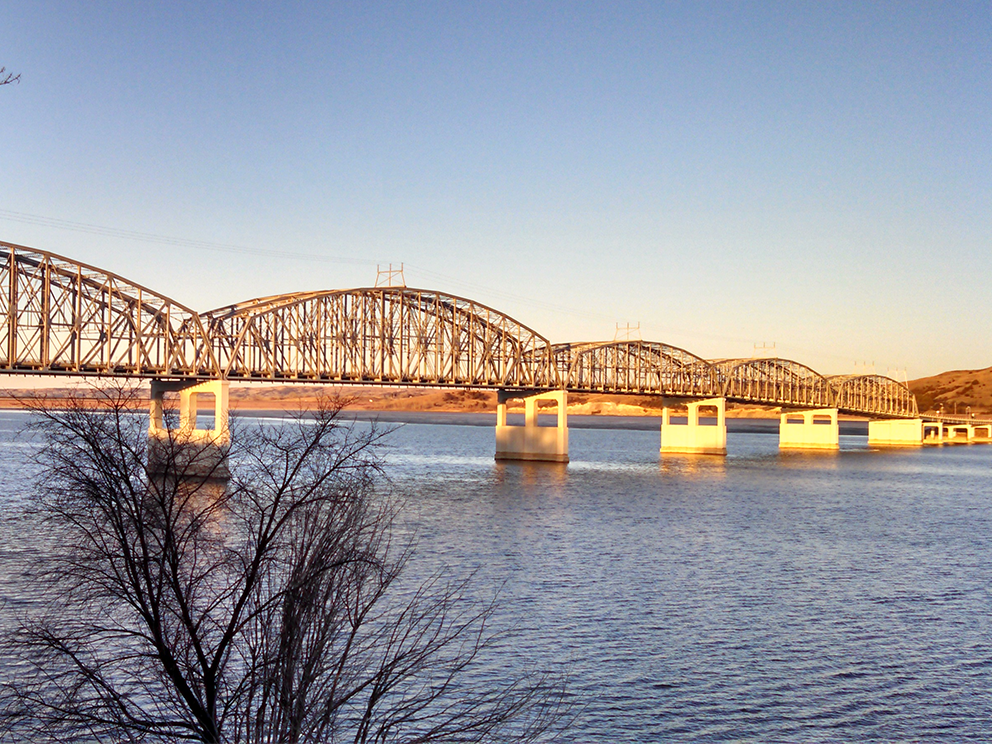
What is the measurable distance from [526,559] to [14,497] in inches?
1176

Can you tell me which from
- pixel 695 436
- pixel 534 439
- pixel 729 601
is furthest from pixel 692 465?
pixel 729 601

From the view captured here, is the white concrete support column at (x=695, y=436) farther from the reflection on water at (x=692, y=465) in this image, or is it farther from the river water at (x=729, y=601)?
the river water at (x=729, y=601)

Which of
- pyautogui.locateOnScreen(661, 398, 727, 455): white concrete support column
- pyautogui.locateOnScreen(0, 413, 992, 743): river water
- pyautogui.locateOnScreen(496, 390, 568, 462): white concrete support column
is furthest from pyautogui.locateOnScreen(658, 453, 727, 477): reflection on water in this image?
pyautogui.locateOnScreen(0, 413, 992, 743): river water

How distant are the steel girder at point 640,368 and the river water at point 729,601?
73232 mm

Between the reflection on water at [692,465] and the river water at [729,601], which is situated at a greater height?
the river water at [729,601]

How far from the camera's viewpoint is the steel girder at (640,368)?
160837 millimetres

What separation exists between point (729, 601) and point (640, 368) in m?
139

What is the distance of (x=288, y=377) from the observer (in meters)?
114

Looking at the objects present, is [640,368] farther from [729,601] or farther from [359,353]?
[729,601]

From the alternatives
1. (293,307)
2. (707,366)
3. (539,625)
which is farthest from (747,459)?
(539,625)

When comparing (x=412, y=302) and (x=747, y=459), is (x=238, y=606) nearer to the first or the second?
(x=412, y=302)

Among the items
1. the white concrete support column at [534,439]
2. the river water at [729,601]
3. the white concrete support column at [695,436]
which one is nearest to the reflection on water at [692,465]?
the white concrete support column at [695,436]

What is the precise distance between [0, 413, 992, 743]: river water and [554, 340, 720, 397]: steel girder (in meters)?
73.2

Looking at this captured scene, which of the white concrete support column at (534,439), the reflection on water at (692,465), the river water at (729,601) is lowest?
the reflection on water at (692,465)
